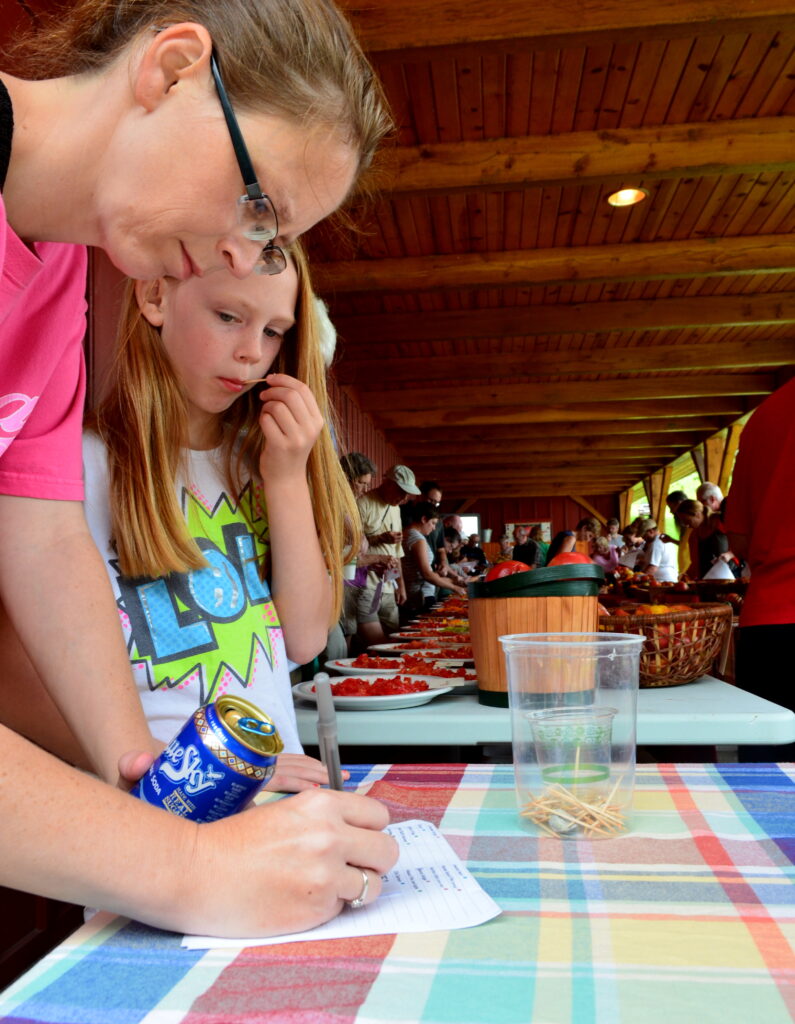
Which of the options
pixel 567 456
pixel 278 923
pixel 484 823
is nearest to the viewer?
pixel 278 923

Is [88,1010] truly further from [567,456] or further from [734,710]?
[567,456]

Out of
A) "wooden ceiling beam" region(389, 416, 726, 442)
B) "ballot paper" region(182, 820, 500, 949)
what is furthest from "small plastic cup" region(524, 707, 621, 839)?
"wooden ceiling beam" region(389, 416, 726, 442)

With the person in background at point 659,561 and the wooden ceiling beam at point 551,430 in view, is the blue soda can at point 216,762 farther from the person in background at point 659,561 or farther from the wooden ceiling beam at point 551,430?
the wooden ceiling beam at point 551,430

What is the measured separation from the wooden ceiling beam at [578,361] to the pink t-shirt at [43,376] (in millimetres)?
8433

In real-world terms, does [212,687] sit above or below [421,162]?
below

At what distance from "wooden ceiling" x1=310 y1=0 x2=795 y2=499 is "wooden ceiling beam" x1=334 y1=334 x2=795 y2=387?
2 cm

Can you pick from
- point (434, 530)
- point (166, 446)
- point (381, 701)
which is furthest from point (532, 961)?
point (434, 530)

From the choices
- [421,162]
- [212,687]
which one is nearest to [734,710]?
[212,687]

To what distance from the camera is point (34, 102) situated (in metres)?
0.83

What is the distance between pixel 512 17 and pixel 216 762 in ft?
12.2

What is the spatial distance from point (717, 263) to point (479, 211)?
2044 mm

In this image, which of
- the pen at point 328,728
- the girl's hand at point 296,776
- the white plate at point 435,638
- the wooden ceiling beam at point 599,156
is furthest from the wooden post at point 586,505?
the pen at point 328,728

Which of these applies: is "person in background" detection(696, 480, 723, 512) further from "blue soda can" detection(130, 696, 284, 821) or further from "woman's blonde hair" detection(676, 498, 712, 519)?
"blue soda can" detection(130, 696, 284, 821)

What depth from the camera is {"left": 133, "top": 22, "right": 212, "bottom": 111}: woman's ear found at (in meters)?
0.78
